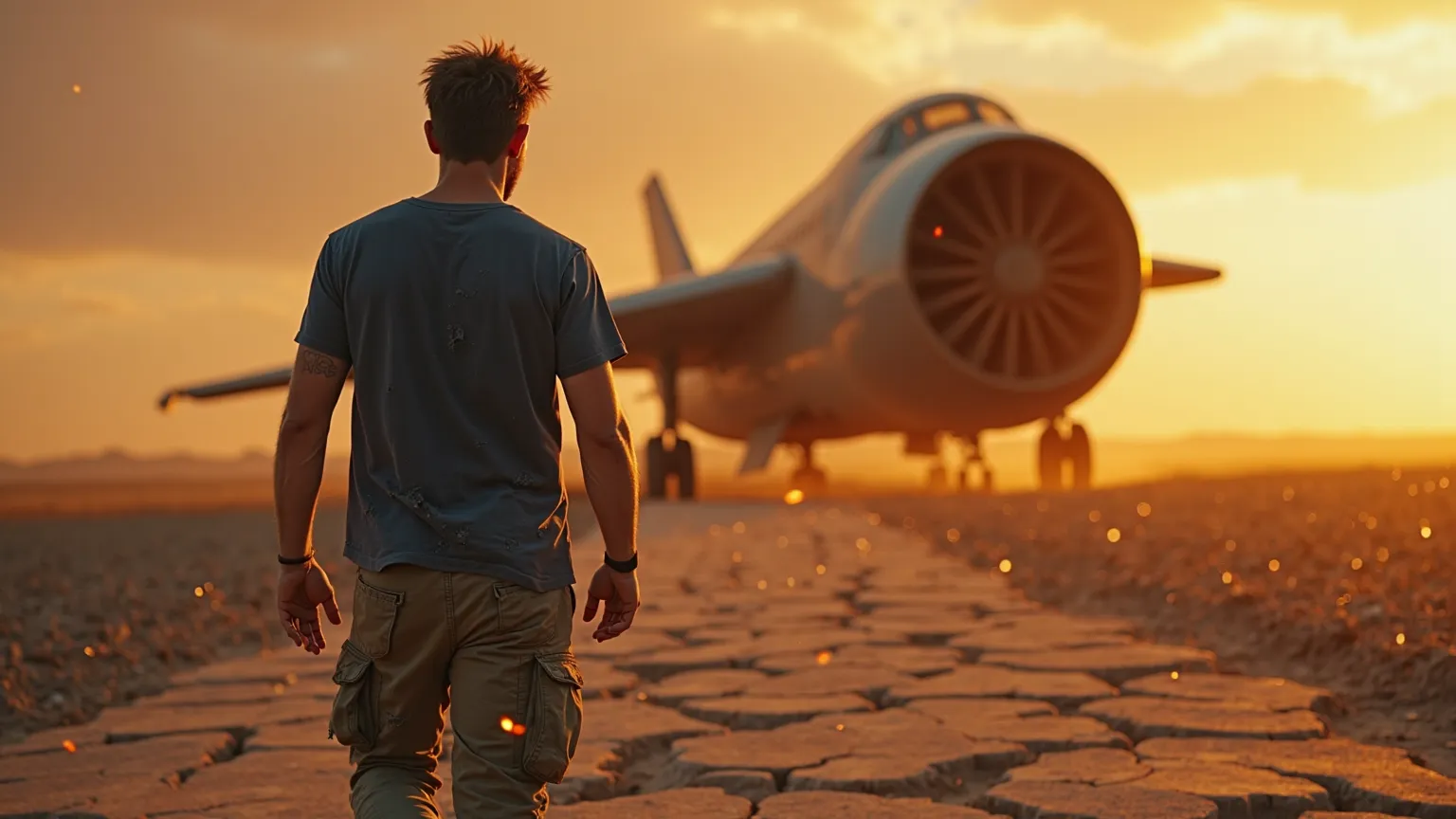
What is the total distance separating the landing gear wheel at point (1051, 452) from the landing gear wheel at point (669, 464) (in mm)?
3381

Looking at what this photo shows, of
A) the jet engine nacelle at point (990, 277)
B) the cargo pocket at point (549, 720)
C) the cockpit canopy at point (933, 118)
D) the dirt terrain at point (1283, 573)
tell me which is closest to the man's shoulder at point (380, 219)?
the cargo pocket at point (549, 720)

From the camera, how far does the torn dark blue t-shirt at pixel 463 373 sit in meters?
1.74

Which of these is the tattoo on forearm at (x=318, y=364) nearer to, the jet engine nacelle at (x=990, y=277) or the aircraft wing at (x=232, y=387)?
the jet engine nacelle at (x=990, y=277)

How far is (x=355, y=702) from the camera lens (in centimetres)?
176

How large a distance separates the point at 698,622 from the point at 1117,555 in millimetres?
2214

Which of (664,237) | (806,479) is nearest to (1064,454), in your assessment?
(806,479)

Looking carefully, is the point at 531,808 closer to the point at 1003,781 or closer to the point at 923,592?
the point at 1003,781

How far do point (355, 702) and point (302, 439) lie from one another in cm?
36

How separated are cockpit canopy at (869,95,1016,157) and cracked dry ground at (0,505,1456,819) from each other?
7446 mm

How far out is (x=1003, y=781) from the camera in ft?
8.61

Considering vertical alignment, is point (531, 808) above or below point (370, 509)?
below

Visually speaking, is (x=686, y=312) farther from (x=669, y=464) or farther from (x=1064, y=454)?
(x=1064, y=454)

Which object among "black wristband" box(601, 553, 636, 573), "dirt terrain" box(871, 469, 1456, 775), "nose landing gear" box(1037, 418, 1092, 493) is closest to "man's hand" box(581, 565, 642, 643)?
"black wristband" box(601, 553, 636, 573)

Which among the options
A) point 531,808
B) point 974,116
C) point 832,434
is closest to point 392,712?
point 531,808
